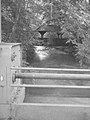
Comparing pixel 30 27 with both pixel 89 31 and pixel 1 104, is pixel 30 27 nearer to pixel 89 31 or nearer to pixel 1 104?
pixel 89 31

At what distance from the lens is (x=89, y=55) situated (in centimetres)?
823

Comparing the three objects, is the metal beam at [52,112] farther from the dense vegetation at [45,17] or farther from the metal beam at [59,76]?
the dense vegetation at [45,17]

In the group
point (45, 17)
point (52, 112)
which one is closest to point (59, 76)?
point (52, 112)

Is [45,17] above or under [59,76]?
above

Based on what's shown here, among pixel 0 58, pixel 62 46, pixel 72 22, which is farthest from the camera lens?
pixel 62 46

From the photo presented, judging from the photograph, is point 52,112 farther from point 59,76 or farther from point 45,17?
point 45,17

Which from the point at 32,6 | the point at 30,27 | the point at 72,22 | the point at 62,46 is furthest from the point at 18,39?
the point at 62,46

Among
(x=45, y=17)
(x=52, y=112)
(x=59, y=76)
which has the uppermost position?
(x=45, y=17)

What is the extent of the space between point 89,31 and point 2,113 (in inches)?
237

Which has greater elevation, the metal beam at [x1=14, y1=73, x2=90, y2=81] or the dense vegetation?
the dense vegetation

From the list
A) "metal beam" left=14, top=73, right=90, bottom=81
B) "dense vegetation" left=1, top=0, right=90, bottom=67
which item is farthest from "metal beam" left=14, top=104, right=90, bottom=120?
"dense vegetation" left=1, top=0, right=90, bottom=67

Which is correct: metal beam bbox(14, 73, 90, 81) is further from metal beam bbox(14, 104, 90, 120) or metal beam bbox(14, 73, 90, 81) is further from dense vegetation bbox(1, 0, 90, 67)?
dense vegetation bbox(1, 0, 90, 67)

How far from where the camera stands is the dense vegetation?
298 inches

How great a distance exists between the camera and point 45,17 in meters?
8.48
